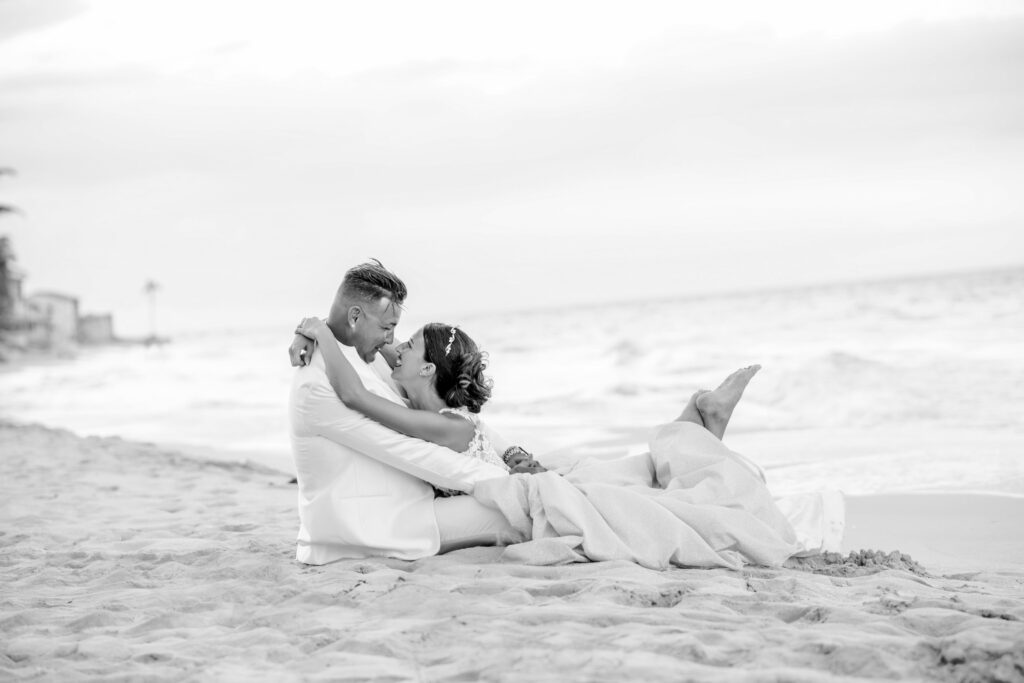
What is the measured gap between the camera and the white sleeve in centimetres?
427

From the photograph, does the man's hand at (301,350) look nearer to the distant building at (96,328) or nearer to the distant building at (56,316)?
the distant building at (56,316)

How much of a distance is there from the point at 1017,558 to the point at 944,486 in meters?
1.86

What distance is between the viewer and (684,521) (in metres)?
4.27

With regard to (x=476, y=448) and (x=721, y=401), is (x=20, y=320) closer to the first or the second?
(x=476, y=448)

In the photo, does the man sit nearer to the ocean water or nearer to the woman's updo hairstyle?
the woman's updo hairstyle

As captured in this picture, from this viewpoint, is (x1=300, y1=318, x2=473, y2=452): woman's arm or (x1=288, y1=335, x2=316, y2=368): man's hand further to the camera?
(x1=288, y1=335, x2=316, y2=368): man's hand

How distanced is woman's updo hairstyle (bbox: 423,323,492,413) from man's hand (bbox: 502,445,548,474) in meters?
0.45

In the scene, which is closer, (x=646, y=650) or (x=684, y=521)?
(x=646, y=650)

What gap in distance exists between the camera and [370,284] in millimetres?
4391

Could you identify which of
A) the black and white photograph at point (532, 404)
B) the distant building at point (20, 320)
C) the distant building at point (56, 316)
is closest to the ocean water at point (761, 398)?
the black and white photograph at point (532, 404)

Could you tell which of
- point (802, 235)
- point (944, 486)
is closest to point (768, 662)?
point (944, 486)

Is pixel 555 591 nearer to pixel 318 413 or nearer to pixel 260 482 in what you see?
pixel 318 413

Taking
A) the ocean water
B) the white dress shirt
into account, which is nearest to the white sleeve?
the white dress shirt

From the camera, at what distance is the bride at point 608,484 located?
4188 millimetres
